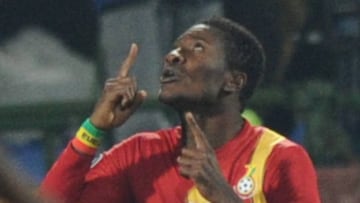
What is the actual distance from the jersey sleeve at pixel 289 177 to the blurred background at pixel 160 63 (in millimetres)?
2259

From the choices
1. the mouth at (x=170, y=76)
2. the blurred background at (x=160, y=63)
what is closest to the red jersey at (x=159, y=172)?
the mouth at (x=170, y=76)

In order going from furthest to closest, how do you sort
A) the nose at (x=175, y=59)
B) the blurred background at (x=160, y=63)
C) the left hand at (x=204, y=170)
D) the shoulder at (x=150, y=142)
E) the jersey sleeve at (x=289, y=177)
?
the blurred background at (x=160, y=63) → the shoulder at (x=150, y=142) → the nose at (x=175, y=59) → the jersey sleeve at (x=289, y=177) → the left hand at (x=204, y=170)

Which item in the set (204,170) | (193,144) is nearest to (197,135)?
(204,170)

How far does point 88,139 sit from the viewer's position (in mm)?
2961

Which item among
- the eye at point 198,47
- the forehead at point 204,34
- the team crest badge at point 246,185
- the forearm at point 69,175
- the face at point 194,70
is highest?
the forehead at point 204,34

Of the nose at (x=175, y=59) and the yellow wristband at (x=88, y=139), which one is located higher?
the nose at (x=175, y=59)

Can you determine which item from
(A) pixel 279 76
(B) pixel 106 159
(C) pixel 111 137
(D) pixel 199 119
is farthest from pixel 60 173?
(A) pixel 279 76

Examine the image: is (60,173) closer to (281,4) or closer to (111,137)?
(111,137)

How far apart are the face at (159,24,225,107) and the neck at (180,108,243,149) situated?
46mm

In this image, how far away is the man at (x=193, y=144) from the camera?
2.91 m

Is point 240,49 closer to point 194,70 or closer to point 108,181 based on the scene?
point 194,70

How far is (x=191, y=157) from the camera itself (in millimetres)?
2705

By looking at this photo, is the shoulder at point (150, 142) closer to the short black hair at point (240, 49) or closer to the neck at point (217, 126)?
the neck at point (217, 126)

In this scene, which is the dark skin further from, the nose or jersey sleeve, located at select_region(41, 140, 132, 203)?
jersey sleeve, located at select_region(41, 140, 132, 203)
